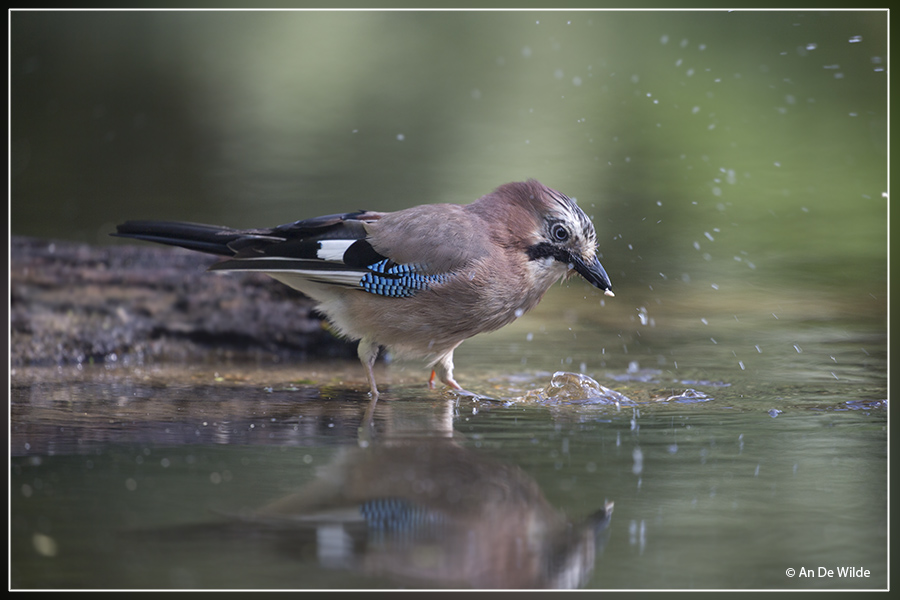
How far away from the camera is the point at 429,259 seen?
18.1 feet

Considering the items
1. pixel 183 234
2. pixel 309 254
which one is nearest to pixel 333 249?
pixel 309 254

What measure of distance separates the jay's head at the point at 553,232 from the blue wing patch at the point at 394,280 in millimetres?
587

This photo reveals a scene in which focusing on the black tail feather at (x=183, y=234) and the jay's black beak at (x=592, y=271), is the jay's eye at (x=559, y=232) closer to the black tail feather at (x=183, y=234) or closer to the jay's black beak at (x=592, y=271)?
the jay's black beak at (x=592, y=271)

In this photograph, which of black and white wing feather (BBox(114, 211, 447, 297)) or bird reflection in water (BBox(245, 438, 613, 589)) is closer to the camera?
bird reflection in water (BBox(245, 438, 613, 589))

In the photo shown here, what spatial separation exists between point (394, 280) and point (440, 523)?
2.47 meters

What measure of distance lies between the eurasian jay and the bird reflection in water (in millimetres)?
1623

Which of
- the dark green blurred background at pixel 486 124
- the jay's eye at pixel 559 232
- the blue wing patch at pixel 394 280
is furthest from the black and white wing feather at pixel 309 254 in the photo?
the dark green blurred background at pixel 486 124

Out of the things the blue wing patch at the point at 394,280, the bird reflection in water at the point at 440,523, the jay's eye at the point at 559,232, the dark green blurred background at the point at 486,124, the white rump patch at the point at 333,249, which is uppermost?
the dark green blurred background at the point at 486,124

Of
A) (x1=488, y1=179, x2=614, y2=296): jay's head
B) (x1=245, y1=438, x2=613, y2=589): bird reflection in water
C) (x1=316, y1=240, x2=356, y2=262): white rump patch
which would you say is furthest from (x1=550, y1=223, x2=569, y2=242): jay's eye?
(x1=245, y1=438, x2=613, y2=589): bird reflection in water

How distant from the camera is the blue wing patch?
5508mm

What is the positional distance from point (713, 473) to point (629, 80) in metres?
9.76

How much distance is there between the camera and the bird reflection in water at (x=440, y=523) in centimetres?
287

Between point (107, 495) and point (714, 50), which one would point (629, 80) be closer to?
point (714, 50)

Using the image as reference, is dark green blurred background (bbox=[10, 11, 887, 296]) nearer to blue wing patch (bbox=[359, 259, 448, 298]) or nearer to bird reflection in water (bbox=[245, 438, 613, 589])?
blue wing patch (bbox=[359, 259, 448, 298])
